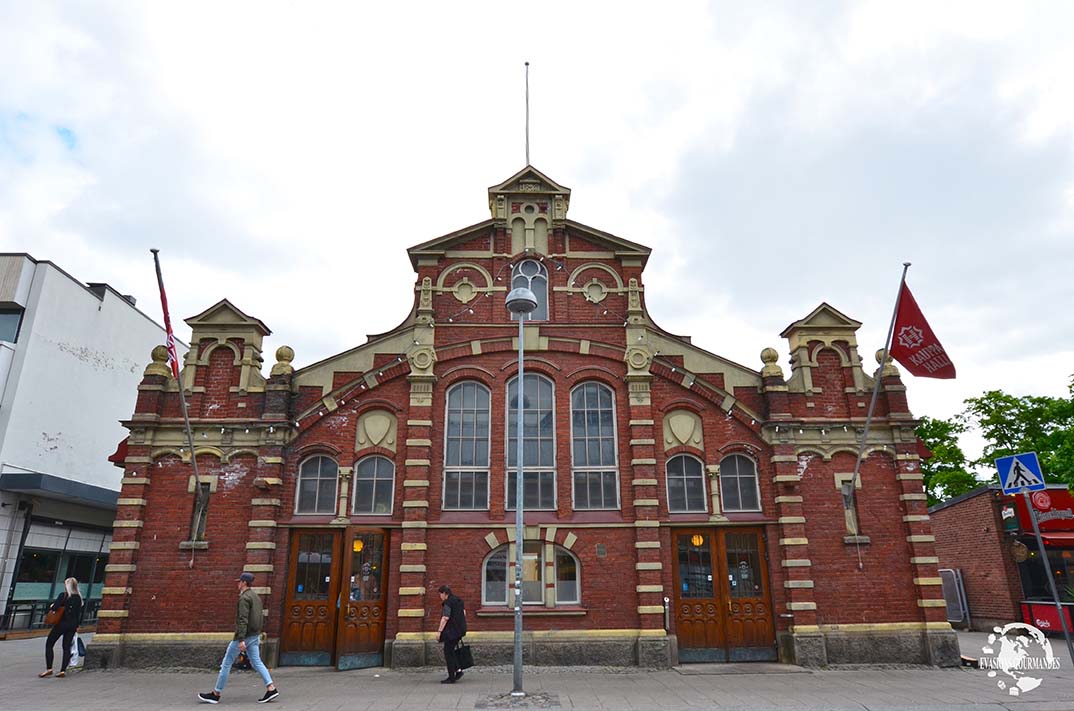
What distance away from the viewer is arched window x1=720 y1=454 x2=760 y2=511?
51.1 feet

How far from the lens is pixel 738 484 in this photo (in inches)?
618

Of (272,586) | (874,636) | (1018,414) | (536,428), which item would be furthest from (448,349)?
(1018,414)

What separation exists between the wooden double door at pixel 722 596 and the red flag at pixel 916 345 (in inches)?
197

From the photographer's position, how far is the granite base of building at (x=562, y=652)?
14062 millimetres

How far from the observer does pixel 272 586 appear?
14539 mm

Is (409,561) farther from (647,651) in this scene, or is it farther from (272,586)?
(647,651)

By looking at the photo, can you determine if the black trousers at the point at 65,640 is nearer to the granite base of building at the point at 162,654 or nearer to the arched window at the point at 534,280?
the granite base of building at the point at 162,654

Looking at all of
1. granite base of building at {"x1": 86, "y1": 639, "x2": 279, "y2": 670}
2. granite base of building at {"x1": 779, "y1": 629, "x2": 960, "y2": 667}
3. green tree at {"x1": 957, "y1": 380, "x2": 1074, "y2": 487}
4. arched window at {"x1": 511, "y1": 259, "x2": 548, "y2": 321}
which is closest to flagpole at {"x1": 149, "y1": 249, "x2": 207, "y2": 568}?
granite base of building at {"x1": 86, "y1": 639, "x2": 279, "y2": 670}

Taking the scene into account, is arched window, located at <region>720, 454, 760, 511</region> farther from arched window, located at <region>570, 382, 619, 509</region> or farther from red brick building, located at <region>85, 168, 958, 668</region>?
arched window, located at <region>570, 382, 619, 509</region>

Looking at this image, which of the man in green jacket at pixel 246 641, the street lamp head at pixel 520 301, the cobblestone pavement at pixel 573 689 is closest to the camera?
the cobblestone pavement at pixel 573 689

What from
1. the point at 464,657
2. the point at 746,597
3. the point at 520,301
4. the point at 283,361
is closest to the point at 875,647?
the point at 746,597

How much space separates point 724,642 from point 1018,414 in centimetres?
2596

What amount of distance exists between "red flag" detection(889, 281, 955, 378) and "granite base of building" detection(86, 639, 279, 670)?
48.8ft

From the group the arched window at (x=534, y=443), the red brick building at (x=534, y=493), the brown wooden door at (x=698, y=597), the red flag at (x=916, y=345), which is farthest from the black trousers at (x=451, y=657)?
the red flag at (x=916, y=345)
